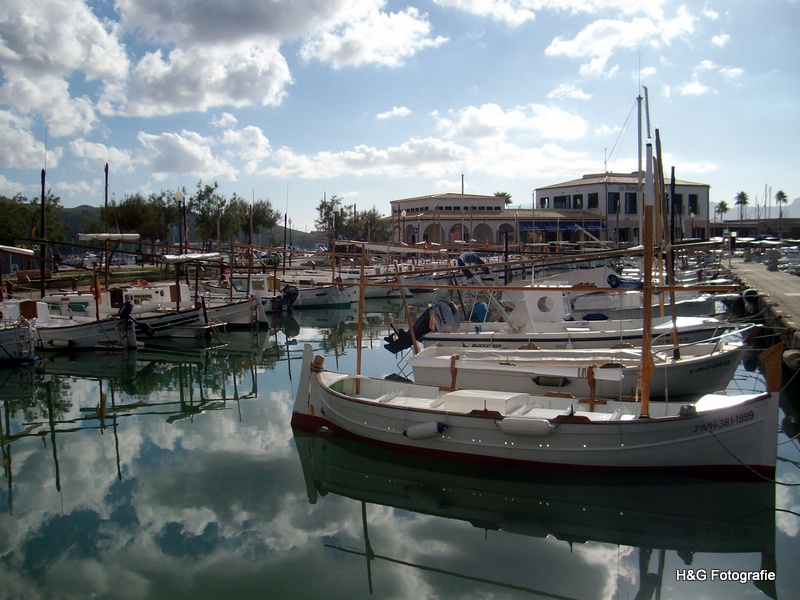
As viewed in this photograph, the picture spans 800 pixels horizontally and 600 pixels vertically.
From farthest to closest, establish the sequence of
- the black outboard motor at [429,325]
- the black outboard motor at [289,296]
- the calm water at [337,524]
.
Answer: the black outboard motor at [289,296]
the black outboard motor at [429,325]
the calm water at [337,524]

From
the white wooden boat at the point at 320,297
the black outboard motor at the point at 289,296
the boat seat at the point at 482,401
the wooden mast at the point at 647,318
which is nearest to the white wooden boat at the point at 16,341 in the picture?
the black outboard motor at the point at 289,296

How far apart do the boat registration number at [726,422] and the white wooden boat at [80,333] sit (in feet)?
67.4

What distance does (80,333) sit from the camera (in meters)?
24.8

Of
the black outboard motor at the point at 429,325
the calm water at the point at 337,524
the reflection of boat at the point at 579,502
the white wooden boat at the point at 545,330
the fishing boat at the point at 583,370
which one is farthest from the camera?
the black outboard motor at the point at 429,325

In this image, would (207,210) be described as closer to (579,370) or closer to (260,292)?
(260,292)

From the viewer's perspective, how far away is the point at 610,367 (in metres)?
14.0

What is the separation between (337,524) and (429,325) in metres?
10.6

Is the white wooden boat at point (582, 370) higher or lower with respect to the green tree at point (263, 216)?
lower

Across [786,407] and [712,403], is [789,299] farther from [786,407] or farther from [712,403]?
[712,403]

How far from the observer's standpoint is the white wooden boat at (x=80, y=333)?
24.7 metres

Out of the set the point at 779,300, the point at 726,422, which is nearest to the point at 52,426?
the point at 726,422

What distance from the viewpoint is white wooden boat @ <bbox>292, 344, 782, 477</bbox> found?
10508mm

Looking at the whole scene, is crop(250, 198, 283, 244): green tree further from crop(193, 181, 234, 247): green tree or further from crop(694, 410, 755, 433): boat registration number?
crop(694, 410, 755, 433): boat registration number

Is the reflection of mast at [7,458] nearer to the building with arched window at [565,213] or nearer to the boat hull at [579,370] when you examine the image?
the boat hull at [579,370]
